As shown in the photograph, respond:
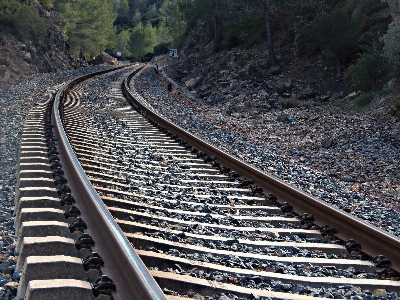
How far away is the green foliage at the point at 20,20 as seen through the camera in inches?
1626

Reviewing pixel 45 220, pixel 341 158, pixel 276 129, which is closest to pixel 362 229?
pixel 45 220

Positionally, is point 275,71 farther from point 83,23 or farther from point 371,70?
point 83,23

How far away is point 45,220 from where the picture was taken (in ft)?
15.2

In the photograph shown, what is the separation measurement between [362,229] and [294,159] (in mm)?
5986

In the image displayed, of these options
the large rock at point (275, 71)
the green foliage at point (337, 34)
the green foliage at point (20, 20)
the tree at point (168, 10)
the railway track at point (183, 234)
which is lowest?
the railway track at point (183, 234)

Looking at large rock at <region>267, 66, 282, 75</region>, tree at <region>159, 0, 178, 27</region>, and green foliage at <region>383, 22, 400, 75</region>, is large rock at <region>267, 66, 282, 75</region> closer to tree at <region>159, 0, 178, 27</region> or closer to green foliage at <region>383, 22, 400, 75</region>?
green foliage at <region>383, 22, 400, 75</region>

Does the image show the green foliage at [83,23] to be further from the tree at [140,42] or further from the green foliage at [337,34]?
the green foliage at [337,34]

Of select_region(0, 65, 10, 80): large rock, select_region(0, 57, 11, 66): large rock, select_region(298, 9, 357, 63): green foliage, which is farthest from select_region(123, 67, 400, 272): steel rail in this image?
select_region(0, 57, 11, 66): large rock

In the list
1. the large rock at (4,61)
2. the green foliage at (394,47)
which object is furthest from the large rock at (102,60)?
the green foliage at (394,47)

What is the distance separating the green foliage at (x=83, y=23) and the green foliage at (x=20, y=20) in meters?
12.5

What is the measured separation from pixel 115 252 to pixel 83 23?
214 feet

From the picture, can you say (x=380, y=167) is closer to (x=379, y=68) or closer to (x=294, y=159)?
(x=294, y=159)

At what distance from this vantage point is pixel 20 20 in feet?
140

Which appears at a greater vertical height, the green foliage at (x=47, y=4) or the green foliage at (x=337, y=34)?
the green foliage at (x=47, y=4)
